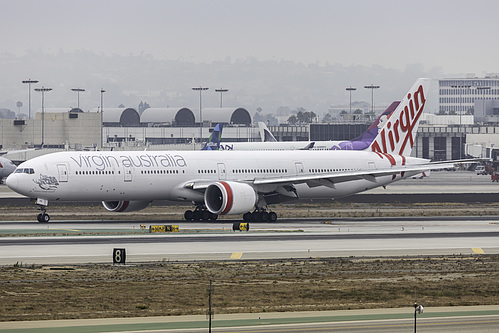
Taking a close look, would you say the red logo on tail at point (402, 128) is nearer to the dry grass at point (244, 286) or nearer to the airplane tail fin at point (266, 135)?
the dry grass at point (244, 286)

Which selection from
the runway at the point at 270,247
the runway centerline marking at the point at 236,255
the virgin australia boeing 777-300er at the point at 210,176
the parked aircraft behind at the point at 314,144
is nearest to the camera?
the runway at the point at 270,247

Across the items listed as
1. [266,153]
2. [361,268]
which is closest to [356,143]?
[266,153]

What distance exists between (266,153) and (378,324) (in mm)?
43210

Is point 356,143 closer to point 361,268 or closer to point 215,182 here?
point 215,182

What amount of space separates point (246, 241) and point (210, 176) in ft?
52.6

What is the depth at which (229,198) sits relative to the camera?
60.8m

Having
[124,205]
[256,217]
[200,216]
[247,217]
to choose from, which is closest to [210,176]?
[200,216]

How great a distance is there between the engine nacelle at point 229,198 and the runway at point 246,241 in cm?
132

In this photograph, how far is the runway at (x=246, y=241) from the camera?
1693 inches

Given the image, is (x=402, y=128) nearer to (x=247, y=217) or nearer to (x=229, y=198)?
(x=247, y=217)

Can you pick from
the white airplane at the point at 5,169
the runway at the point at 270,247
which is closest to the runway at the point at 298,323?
the runway at the point at 270,247

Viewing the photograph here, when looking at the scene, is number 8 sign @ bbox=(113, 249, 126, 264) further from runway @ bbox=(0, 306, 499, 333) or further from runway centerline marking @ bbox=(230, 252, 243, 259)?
runway @ bbox=(0, 306, 499, 333)

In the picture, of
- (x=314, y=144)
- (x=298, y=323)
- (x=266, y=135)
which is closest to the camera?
(x=298, y=323)

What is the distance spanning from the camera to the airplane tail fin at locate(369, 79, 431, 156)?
73.8 meters
